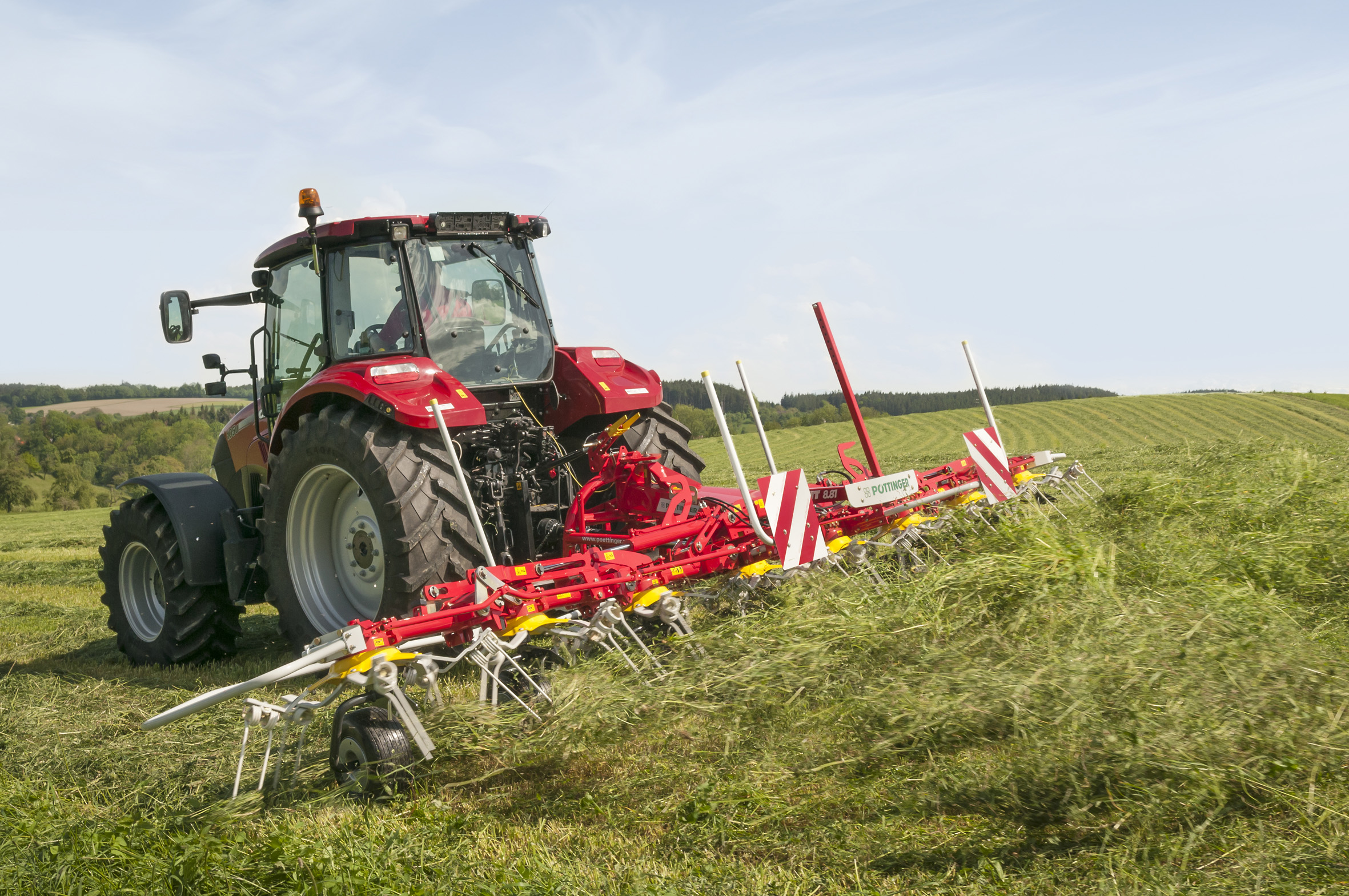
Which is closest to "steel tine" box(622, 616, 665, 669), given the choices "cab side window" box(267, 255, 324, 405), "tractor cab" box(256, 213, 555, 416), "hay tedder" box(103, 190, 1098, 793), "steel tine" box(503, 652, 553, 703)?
"hay tedder" box(103, 190, 1098, 793)

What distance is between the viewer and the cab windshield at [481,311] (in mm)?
5188

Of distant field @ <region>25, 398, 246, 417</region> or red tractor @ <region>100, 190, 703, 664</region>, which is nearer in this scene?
red tractor @ <region>100, 190, 703, 664</region>

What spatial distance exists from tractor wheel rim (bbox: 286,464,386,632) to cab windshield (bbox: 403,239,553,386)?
0.86 metres

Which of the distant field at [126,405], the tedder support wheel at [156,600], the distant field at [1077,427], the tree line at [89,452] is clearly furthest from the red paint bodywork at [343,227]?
the distant field at [126,405]

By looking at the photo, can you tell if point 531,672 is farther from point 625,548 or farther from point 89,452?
point 89,452

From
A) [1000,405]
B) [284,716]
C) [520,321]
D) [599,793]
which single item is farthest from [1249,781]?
[1000,405]

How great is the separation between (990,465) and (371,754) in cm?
342

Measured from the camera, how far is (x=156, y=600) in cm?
610

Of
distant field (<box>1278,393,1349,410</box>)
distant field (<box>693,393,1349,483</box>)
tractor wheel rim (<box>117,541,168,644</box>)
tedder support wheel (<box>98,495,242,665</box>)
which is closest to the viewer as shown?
tedder support wheel (<box>98,495,242,665</box>)

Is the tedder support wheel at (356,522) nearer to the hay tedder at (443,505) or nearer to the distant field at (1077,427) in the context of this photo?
the hay tedder at (443,505)

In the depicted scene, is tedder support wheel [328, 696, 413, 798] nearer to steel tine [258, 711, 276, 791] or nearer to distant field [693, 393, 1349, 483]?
steel tine [258, 711, 276, 791]

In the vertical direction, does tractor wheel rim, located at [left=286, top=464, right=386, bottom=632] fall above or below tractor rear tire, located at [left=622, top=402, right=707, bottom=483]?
below

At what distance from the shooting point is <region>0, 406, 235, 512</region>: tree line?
37.7 metres

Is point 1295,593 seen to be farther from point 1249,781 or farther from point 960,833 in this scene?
point 960,833
